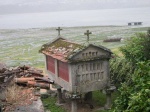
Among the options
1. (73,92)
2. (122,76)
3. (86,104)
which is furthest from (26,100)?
(122,76)

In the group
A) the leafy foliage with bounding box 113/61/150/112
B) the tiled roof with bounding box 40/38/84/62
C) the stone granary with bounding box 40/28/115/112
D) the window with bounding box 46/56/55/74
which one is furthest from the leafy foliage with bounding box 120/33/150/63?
the leafy foliage with bounding box 113/61/150/112

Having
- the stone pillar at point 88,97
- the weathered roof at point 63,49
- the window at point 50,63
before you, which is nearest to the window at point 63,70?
the weathered roof at point 63,49

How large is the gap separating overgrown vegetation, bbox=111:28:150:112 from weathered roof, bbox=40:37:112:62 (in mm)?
1768

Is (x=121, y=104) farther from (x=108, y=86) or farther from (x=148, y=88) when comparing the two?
(x=108, y=86)

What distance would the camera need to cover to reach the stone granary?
58.4 ft

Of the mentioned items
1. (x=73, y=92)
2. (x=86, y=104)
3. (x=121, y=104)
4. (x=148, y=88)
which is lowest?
(x=86, y=104)

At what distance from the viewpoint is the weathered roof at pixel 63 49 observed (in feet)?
58.0

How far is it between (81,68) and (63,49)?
6.34 ft

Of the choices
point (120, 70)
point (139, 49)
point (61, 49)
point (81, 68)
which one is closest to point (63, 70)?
point (81, 68)

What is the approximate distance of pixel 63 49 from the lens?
19203 mm

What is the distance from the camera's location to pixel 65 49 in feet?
→ 62.2

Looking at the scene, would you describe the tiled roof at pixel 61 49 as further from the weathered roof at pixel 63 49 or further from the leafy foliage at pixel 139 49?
the leafy foliage at pixel 139 49

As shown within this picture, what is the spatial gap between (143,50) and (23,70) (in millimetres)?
8139

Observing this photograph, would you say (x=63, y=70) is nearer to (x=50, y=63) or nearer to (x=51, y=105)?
(x=50, y=63)
